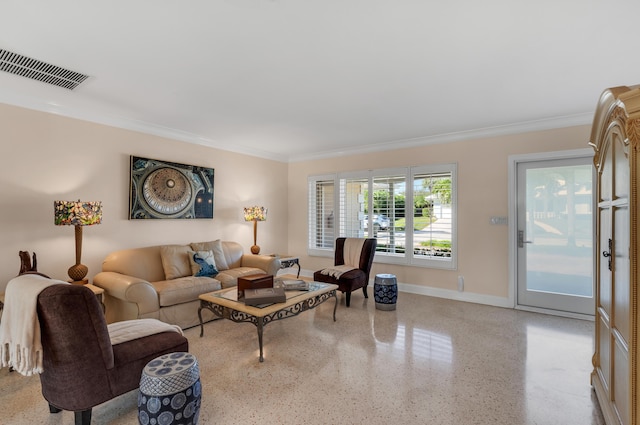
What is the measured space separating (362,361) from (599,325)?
5.84ft

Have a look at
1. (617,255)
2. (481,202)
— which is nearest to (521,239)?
(481,202)

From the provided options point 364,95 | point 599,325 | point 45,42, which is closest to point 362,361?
point 599,325

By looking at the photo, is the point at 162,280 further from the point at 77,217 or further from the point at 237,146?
the point at 237,146

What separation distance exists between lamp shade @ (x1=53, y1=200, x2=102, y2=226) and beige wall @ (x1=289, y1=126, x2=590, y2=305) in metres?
4.27

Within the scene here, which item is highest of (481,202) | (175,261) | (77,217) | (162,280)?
(481,202)

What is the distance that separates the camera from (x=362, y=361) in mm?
2684

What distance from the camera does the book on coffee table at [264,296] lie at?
2.78 m

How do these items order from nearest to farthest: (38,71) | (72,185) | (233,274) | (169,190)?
(38,71), (72,185), (233,274), (169,190)

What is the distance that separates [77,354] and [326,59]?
2.56 meters

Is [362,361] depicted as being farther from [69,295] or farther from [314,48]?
[314,48]

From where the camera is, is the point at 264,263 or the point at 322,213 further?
the point at 322,213

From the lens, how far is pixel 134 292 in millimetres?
3045

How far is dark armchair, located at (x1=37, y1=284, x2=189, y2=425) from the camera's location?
1.65 metres

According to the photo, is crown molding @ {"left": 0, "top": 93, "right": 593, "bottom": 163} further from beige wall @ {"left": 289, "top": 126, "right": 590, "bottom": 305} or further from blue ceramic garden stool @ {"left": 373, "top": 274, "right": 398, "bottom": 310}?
blue ceramic garden stool @ {"left": 373, "top": 274, "right": 398, "bottom": 310}
